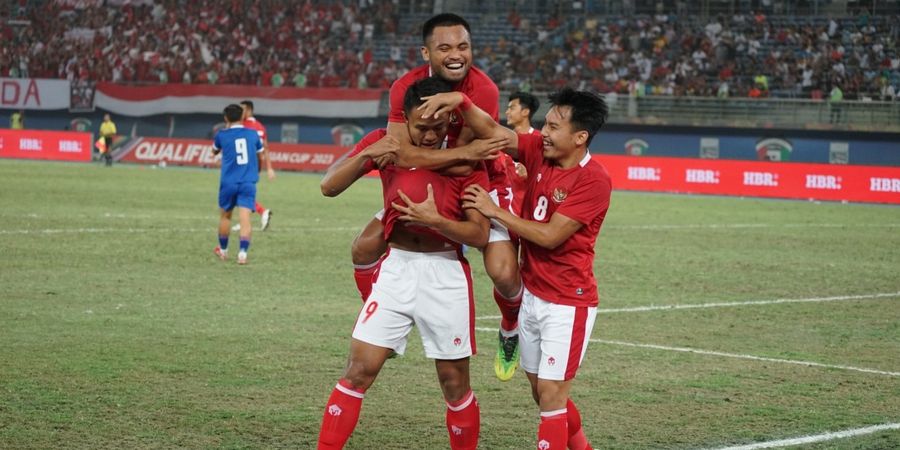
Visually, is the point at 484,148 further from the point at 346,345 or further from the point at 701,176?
the point at 701,176

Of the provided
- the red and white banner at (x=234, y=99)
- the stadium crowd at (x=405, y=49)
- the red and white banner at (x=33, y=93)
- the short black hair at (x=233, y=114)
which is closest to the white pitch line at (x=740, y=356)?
the short black hair at (x=233, y=114)

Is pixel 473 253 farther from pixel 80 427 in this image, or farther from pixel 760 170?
pixel 760 170

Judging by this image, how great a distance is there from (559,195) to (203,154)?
135 feet

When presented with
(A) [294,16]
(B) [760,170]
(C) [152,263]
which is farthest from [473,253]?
(A) [294,16]

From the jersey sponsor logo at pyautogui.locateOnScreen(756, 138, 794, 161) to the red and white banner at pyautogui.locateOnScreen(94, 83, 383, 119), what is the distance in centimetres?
1457

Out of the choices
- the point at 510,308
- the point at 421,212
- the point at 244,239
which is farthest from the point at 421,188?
the point at 244,239

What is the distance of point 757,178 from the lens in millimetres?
35094


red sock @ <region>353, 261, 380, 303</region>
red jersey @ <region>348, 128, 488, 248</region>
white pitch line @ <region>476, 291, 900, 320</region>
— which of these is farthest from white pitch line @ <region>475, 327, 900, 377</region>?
red jersey @ <region>348, 128, 488, 248</region>

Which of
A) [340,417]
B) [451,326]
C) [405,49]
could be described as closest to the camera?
[340,417]

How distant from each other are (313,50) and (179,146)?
8619 mm

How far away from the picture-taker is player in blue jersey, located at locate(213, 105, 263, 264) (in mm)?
17141

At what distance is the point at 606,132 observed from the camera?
44219mm

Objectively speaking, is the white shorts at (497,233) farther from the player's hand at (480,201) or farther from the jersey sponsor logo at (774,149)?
the jersey sponsor logo at (774,149)

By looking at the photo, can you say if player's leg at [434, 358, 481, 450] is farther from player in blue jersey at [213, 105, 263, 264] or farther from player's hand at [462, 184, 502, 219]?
player in blue jersey at [213, 105, 263, 264]
